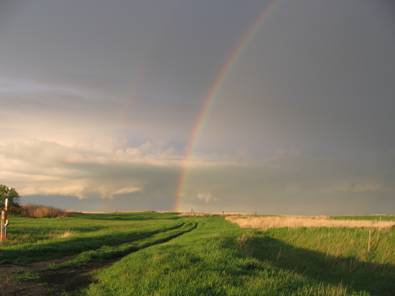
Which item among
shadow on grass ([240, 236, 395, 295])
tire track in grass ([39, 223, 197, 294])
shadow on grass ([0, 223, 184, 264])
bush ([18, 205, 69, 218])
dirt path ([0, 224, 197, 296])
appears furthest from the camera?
bush ([18, 205, 69, 218])

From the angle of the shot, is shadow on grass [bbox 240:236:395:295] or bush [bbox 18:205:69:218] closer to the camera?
shadow on grass [bbox 240:236:395:295]

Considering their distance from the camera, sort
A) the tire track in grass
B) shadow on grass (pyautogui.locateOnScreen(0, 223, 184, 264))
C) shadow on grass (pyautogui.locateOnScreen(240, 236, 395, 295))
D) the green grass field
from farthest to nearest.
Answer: shadow on grass (pyautogui.locateOnScreen(0, 223, 184, 264)), shadow on grass (pyautogui.locateOnScreen(240, 236, 395, 295)), the tire track in grass, the green grass field

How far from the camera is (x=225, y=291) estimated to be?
12.2 metres

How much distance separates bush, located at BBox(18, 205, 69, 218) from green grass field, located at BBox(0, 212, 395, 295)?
44524 millimetres

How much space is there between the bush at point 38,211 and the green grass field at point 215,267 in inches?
1753

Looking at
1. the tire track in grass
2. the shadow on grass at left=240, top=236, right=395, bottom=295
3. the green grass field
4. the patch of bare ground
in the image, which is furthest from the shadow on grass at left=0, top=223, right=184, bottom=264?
the patch of bare ground

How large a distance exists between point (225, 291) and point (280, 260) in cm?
1142

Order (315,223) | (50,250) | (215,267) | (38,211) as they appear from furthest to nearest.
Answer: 1. (38,211)
2. (315,223)
3. (50,250)
4. (215,267)

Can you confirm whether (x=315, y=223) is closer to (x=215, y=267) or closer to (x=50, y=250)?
(x=50, y=250)

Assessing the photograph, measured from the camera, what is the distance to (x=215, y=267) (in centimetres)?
1538

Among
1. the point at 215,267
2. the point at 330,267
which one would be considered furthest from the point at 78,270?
the point at 330,267

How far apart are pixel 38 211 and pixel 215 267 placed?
219ft

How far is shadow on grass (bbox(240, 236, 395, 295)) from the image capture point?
1945cm

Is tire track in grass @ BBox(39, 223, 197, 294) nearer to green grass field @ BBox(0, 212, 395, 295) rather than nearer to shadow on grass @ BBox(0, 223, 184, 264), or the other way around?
green grass field @ BBox(0, 212, 395, 295)
